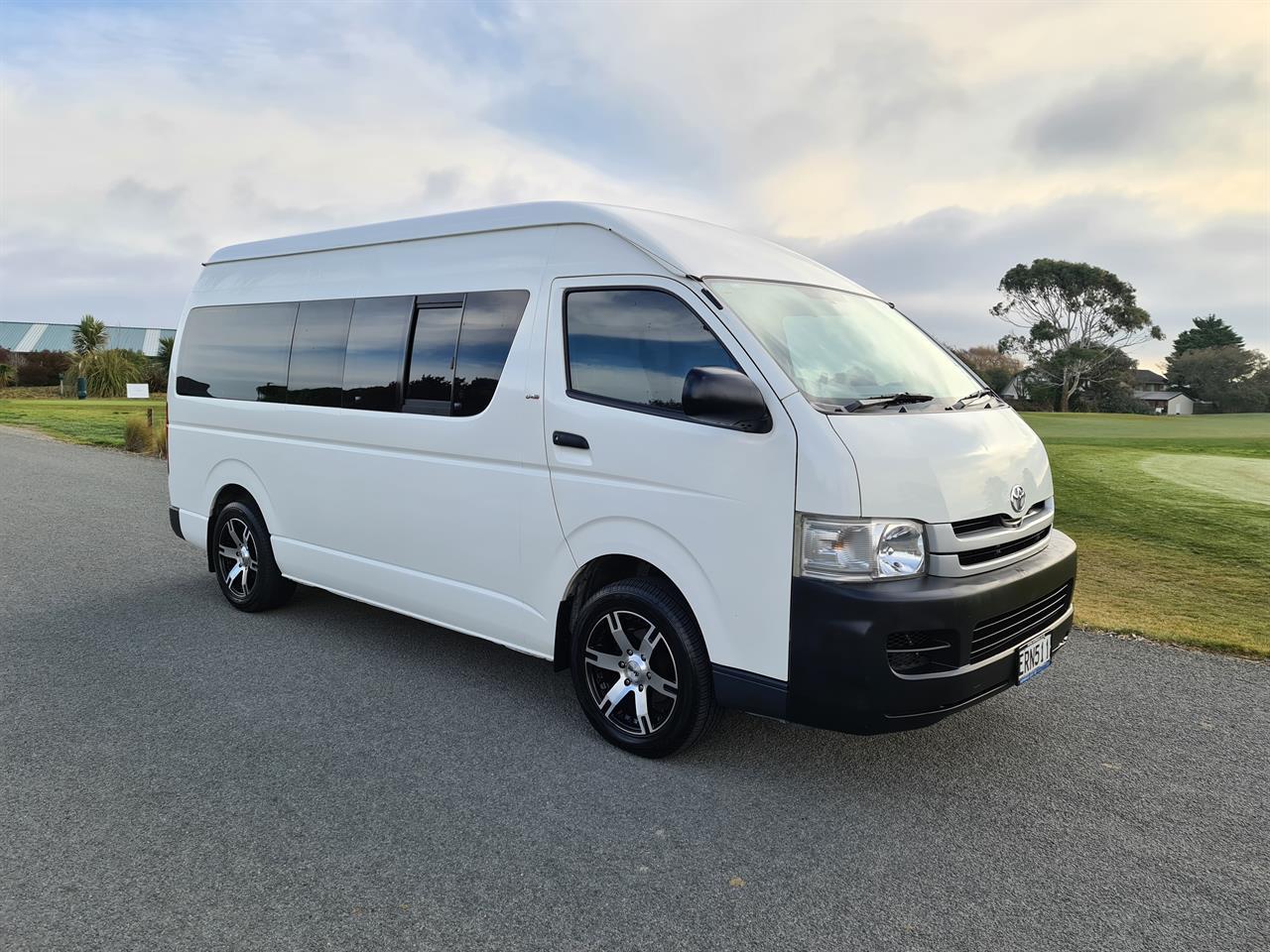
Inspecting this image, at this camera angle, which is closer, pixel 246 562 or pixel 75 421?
pixel 246 562

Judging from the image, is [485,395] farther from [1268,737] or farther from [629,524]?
[1268,737]

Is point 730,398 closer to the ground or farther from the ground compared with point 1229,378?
closer to the ground

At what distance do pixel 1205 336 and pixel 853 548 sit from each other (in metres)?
76.2

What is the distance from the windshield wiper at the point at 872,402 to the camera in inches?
137

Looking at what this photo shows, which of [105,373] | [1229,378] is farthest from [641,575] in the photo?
[105,373]

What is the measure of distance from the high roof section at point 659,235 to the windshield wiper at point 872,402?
2.71 feet

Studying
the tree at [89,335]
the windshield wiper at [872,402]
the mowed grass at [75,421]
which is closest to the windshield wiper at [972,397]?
the windshield wiper at [872,402]

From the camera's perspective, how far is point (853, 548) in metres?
3.31

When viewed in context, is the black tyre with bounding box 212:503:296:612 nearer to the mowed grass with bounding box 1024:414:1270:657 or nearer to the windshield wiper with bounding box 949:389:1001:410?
the windshield wiper with bounding box 949:389:1001:410

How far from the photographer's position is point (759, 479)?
11.3 feet

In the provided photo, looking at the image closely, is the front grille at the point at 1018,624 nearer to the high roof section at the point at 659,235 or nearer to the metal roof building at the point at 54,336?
the high roof section at the point at 659,235

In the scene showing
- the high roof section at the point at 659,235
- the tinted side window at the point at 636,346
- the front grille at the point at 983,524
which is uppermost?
the high roof section at the point at 659,235

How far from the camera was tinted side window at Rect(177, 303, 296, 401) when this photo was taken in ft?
19.0

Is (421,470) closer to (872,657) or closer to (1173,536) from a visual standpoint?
(872,657)
